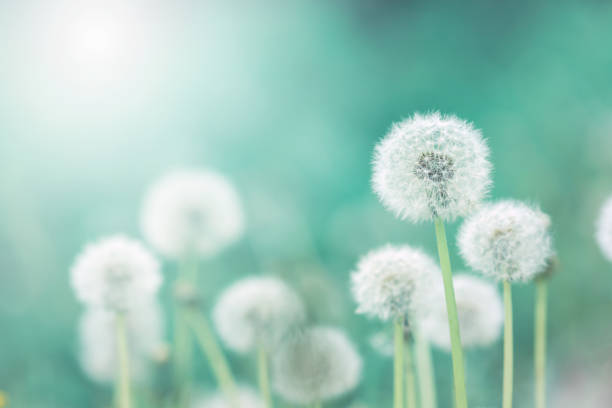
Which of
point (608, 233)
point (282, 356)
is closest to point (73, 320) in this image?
point (282, 356)

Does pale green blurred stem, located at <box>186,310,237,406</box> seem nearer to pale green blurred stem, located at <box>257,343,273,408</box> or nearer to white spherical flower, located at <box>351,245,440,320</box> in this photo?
pale green blurred stem, located at <box>257,343,273,408</box>

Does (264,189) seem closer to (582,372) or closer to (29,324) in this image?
(29,324)

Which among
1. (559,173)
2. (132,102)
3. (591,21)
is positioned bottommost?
(559,173)

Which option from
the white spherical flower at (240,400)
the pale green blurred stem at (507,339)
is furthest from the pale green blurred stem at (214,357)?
the pale green blurred stem at (507,339)

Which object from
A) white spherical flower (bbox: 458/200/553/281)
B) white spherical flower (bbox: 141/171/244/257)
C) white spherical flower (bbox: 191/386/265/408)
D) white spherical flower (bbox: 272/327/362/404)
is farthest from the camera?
white spherical flower (bbox: 141/171/244/257)

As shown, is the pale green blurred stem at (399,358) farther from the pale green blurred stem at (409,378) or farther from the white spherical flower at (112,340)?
the white spherical flower at (112,340)

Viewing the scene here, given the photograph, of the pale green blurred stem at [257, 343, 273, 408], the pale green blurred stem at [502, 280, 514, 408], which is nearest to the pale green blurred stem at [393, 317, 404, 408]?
the pale green blurred stem at [502, 280, 514, 408]
